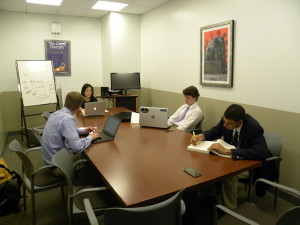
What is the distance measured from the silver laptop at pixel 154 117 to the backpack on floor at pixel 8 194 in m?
1.51

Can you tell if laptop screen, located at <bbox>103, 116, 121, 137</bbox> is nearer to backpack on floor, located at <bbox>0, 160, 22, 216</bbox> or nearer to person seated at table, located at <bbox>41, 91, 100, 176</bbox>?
person seated at table, located at <bbox>41, 91, 100, 176</bbox>

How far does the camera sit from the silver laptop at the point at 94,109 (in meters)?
3.61

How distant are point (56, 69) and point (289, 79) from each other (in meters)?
4.75

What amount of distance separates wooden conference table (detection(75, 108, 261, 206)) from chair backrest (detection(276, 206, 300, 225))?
507 millimetres

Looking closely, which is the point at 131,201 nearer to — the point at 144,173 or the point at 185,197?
the point at 144,173

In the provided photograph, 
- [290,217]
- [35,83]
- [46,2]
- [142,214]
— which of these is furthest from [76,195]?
[46,2]

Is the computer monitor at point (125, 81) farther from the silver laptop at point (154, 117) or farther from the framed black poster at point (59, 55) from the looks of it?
the silver laptop at point (154, 117)

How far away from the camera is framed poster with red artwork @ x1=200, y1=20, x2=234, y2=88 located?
3340 mm

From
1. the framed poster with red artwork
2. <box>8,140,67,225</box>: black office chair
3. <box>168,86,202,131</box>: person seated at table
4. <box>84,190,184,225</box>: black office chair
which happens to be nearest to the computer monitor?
the framed poster with red artwork

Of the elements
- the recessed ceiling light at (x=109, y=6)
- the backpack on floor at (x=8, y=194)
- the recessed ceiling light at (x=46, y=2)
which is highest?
the recessed ceiling light at (x=109, y=6)

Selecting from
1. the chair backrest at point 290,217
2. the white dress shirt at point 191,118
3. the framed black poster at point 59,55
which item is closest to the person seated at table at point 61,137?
the white dress shirt at point 191,118

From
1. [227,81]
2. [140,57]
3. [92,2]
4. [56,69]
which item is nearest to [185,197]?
[227,81]

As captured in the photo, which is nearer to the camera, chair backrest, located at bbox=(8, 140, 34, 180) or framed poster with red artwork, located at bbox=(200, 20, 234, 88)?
chair backrest, located at bbox=(8, 140, 34, 180)

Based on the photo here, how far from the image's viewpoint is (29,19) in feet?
17.2
